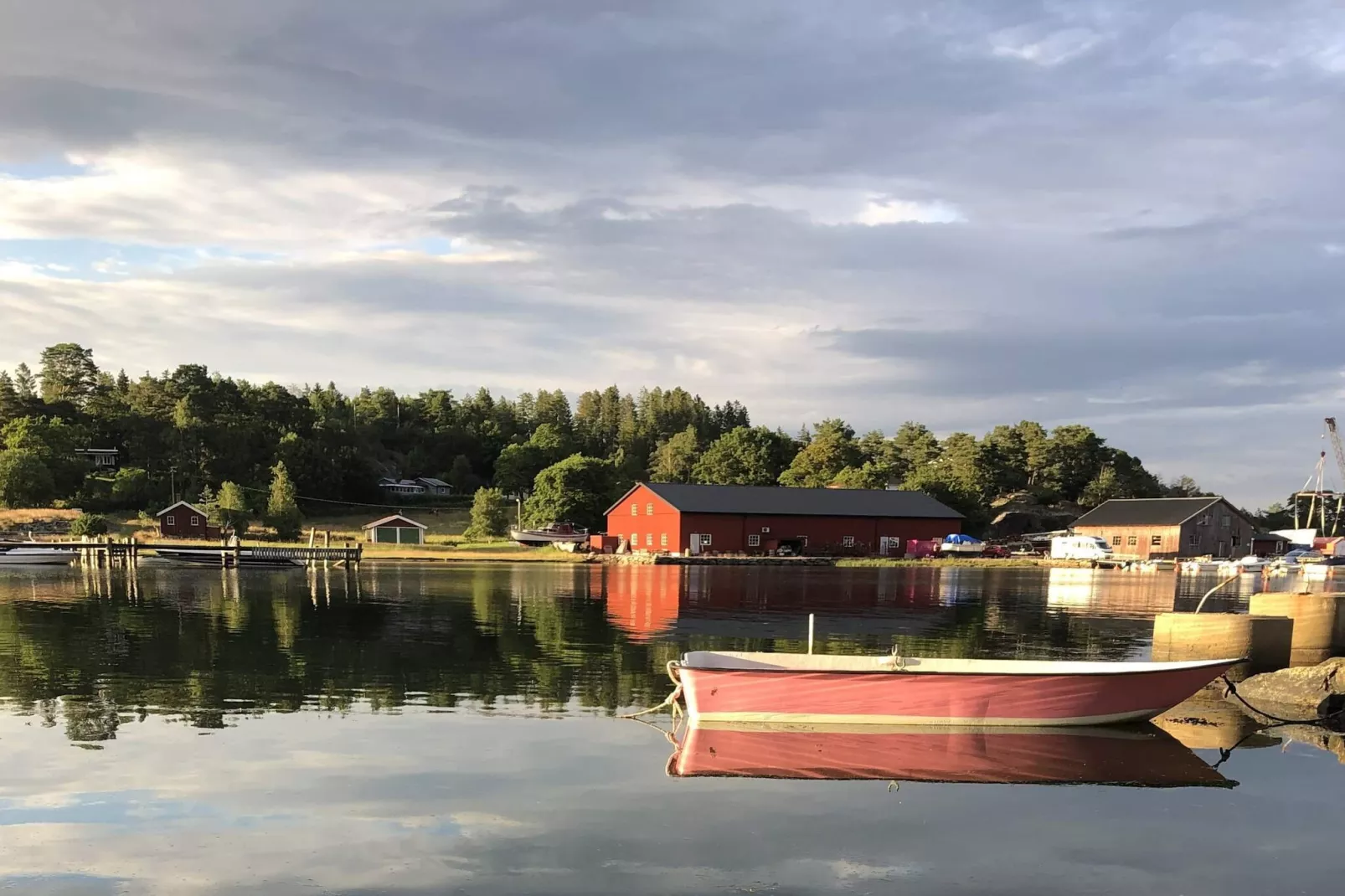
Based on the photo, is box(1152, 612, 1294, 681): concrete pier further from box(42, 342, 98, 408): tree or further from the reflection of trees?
box(42, 342, 98, 408): tree

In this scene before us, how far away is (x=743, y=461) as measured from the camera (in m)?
119

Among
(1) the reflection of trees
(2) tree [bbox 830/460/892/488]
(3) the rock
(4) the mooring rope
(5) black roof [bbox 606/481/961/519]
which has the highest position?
(2) tree [bbox 830/460/892/488]

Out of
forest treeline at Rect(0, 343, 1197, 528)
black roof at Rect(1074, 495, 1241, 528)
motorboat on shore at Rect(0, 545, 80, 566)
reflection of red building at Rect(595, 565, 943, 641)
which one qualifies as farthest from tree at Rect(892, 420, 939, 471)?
motorboat on shore at Rect(0, 545, 80, 566)

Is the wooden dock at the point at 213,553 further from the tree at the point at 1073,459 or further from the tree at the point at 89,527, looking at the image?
the tree at the point at 1073,459

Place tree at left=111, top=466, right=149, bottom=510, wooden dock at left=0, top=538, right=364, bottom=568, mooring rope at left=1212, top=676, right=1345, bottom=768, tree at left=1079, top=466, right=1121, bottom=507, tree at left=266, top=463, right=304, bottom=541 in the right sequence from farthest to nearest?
1. tree at left=1079, top=466, right=1121, bottom=507
2. tree at left=111, top=466, right=149, bottom=510
3. tree at left=266, top=463, right=304, bottom=541
4. wooden dock at left=0, top=538, right=364, bottom=568
5. mooring rope at left=1212, top=676, right=1345, bottom=768

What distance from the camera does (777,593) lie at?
4784 centimetres

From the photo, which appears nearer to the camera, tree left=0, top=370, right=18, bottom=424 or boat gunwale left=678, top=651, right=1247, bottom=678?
boat gunwale left=678, top=651, right=1247, bottom=678

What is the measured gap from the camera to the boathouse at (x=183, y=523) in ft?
260

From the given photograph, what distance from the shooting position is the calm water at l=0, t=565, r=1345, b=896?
11117 mm

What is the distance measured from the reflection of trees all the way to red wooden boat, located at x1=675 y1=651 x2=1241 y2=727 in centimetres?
317

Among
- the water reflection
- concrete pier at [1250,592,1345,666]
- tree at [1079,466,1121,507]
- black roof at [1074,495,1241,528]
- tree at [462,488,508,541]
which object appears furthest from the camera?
tree at [1079,466,1121,507]

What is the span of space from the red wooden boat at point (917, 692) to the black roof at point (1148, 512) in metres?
79.1

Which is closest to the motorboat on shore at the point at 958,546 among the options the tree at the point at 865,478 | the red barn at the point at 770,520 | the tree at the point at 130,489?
the red barn at the point at 770,520

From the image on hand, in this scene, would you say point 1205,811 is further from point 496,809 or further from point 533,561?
point 533,561
